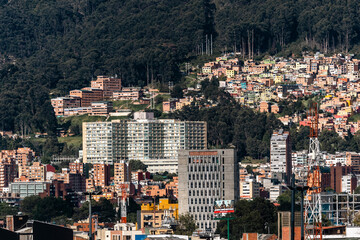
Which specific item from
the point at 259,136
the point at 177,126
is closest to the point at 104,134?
the point at 177,126

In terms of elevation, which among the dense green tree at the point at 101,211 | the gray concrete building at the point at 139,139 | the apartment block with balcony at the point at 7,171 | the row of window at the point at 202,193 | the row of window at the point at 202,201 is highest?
the gray concrete building at the point at 139,139

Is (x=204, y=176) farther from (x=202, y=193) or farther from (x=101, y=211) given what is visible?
(x=101, y=211)

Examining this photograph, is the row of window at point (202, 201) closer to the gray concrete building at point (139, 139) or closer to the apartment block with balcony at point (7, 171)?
the apartment block with balcony at point (7, 171)

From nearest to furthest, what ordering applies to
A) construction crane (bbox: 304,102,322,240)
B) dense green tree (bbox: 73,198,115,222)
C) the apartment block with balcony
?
construction crane (bbox: 304,102,322,240) < dense green tree (bbox: 73,198,115,222) < the apartment block with balcony

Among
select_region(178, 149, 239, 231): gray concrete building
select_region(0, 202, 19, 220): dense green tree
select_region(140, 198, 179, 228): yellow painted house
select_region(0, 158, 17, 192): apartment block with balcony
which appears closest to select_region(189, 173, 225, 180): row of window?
select_region(178, 149, 239, 231): gray concrete building

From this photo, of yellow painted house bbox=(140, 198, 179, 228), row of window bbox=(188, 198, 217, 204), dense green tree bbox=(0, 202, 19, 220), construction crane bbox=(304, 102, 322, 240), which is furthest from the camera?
dense green tree bbox=(0, 202, 19, 220)

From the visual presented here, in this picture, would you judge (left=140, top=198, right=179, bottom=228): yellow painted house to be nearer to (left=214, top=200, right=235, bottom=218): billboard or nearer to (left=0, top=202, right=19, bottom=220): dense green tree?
(left=214, top=200, right=235, bottom=218): billboard

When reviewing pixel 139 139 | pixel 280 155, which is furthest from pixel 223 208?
pixel 139 139

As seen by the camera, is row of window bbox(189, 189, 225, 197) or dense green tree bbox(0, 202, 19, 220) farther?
dense green tree bbox(0, 202, 19, 220)

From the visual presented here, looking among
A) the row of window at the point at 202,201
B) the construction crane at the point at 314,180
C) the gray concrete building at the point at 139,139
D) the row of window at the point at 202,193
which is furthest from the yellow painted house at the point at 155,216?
the gray concrete building at the point at 139,139
